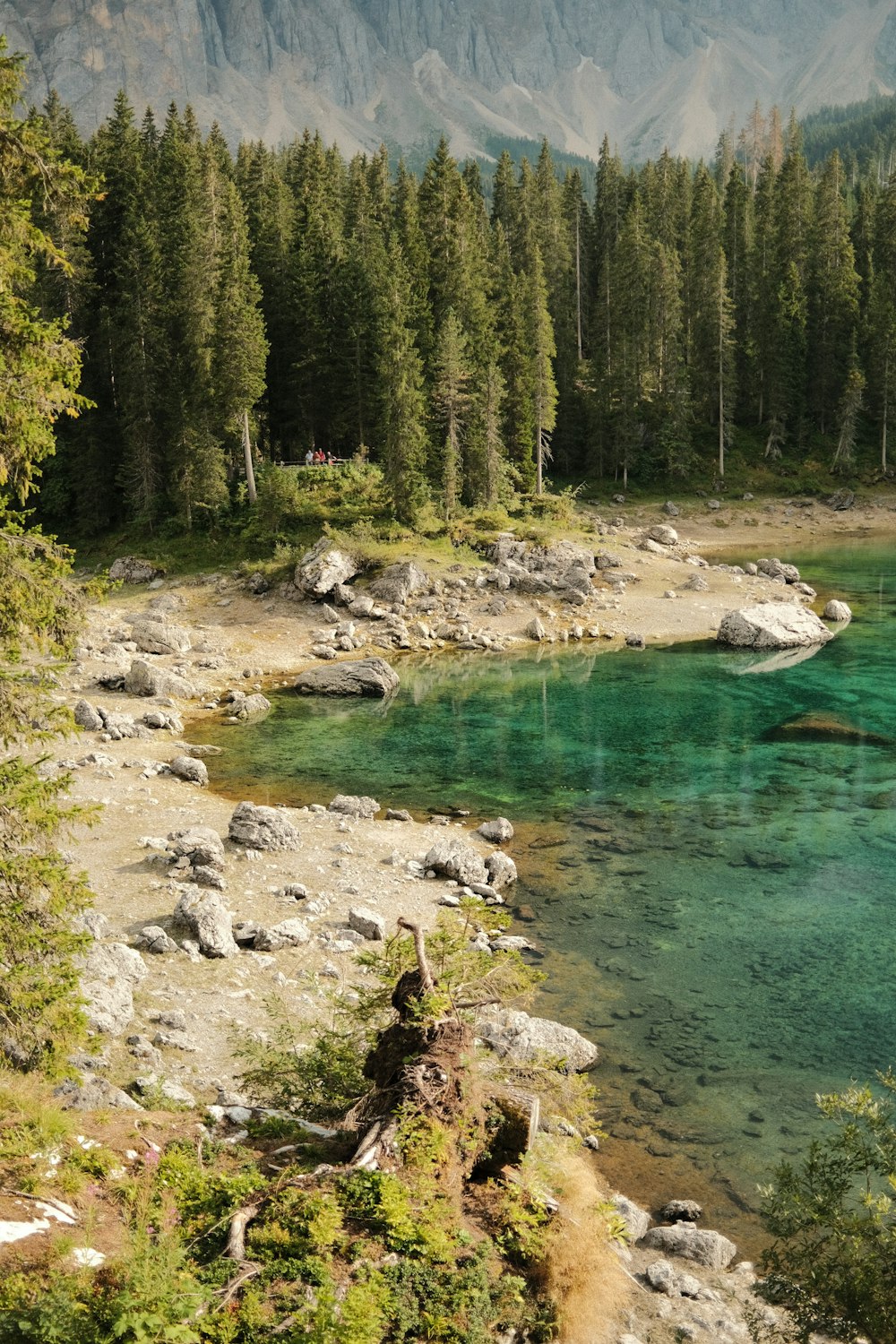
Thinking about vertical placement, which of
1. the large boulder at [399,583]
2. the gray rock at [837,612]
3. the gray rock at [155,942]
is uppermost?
the large boulder at [399,583]

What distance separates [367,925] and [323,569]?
31.5m

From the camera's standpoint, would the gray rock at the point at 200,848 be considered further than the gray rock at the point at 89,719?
No

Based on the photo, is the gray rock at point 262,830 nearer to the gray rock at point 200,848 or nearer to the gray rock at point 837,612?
the gray rock at point 200,848

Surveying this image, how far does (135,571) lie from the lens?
174ft

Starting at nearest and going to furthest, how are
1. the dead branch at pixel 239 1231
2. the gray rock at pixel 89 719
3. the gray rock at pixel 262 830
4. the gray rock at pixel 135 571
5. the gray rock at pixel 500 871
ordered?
the dead branch at pixel 239 1231
the gray rock at pixel 500 871
the gray rock at pixel 262 830
the gray rock at pixel 89 719
the gray rock at pixel 135 571

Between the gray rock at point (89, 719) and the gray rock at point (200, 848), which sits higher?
the gray rock at point (89, 719)

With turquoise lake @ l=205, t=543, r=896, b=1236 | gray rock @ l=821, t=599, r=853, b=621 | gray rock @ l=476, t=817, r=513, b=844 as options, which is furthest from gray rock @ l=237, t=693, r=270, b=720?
gray rock @ l=821, t=599, r=853, b=621

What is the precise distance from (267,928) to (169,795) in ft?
29.2

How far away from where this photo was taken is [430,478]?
58156mm

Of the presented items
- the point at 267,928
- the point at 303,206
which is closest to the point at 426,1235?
the point at 267,928

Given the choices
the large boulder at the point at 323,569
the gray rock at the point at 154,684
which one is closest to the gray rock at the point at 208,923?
the gray rock at the point at 154,684

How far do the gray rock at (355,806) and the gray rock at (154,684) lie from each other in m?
12.9

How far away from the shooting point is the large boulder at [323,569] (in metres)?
49.2

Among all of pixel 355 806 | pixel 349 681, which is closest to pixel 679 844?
pixel 355 806
